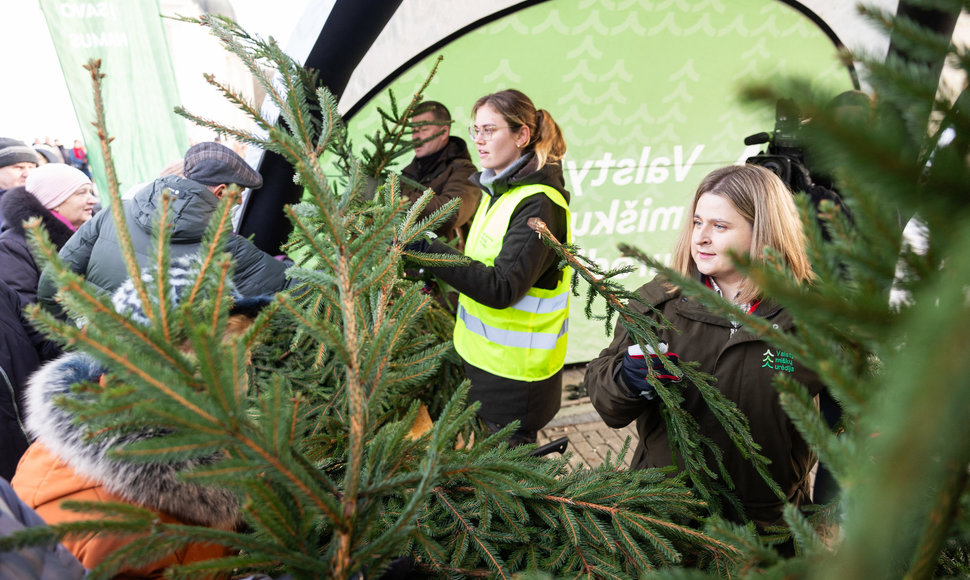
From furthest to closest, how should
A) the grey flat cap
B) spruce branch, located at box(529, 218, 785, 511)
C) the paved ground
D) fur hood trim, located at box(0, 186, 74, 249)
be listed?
the paved ground, fur hood trim, located at box(0, 186, 74, 249), the grey flat cap, spruce branch, located at box(529, 218, 785, 511)

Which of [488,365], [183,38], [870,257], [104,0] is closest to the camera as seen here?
[870,257]

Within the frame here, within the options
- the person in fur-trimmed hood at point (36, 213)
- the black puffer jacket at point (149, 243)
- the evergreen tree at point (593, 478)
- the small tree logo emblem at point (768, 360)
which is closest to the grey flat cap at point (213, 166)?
the black puffer jacket at point (149, 243)

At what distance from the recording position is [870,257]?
20.3 inches

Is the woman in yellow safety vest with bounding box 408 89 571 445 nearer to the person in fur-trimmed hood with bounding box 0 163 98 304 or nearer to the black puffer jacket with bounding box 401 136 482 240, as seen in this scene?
the black puffer jacket with bounding box 401 136 482 240

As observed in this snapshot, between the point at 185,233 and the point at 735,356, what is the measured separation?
7.67 ft

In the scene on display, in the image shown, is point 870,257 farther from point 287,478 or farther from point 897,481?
point 287,478

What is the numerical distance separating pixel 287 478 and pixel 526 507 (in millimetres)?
865

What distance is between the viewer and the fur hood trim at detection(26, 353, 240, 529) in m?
0.99

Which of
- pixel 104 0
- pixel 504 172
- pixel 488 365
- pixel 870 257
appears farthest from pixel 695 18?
pixel 870 257

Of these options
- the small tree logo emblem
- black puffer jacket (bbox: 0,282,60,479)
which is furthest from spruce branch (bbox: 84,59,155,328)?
black puffer jacket (bbox: 0,282,60,479)

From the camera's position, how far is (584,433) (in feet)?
15.9

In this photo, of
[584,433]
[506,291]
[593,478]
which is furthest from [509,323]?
[584,433]

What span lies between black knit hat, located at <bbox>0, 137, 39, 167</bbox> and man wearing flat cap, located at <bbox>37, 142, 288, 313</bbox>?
234 centimetres

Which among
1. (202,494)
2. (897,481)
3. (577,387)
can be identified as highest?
(897,481)
